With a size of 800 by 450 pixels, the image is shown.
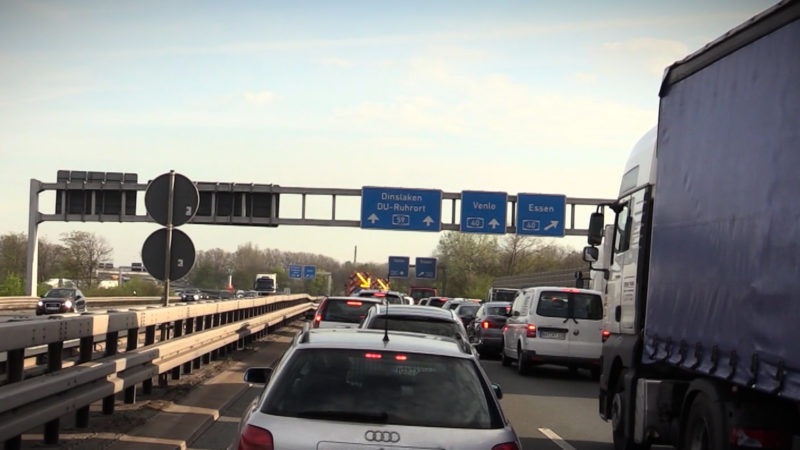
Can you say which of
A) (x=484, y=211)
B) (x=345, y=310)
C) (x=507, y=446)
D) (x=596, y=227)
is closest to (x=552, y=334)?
(x=345, y=310)

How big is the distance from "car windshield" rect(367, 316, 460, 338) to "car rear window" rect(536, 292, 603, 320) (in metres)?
8.44

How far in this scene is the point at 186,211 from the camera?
12766 mm

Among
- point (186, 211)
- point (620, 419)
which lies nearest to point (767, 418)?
point (620, 419)

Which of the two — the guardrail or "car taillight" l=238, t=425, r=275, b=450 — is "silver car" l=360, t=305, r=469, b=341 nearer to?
the guardrail

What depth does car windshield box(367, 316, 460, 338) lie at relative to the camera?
12.2m

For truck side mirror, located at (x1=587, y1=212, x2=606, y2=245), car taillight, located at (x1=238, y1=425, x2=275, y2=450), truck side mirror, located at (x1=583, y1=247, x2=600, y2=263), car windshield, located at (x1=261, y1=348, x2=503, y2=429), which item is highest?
truck side mirror, located at (x1=587, y1=212, x2=606, y2=245)

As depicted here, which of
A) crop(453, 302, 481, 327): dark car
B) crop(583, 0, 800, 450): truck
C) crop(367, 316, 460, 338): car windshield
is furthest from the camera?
crop(453, 302, 481, 327): dark car

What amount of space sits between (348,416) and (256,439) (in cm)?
50

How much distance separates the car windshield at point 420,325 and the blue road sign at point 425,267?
249 feet

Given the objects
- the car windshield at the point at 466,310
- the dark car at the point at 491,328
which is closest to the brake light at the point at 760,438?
the dark car at the point at 491,328

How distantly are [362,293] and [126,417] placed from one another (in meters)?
16.0

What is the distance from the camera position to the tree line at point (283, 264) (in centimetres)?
8188

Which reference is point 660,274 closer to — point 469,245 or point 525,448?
point 525,448

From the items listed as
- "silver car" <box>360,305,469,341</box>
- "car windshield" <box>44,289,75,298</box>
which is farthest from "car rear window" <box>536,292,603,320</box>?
"car windshield" <box>44,289,75,298</box>
